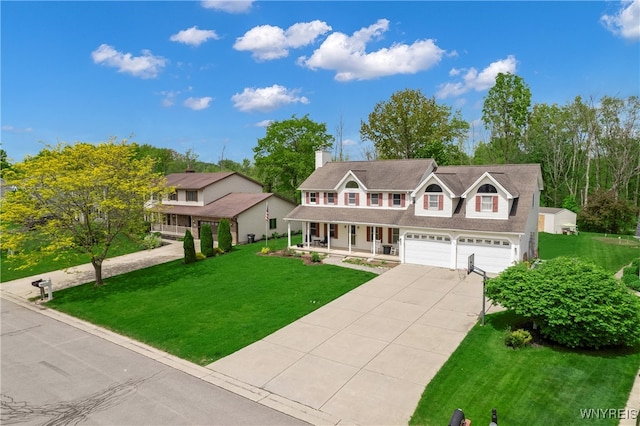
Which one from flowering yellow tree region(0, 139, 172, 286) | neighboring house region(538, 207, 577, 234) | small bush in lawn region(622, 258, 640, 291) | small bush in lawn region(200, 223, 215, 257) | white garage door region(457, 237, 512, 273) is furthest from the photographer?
neighboring house region(538, 207, 577, 234)

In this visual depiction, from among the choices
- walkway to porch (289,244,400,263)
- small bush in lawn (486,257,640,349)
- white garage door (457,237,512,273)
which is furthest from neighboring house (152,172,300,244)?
small bush in lawn (486,257,640,349)

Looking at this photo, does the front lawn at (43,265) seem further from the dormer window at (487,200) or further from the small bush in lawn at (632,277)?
the small bush in lawn at (632,277)

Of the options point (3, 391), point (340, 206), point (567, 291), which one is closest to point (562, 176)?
point (340, 206)

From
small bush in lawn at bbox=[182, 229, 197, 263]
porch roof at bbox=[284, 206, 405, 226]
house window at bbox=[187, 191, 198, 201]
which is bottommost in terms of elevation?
small bush in lawn at bbox=[182, 229, 197, 263]

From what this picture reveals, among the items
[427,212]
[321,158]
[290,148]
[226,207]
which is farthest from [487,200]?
[290,148]

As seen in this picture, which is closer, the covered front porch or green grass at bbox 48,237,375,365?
green grass at bbox 48,237,375,365

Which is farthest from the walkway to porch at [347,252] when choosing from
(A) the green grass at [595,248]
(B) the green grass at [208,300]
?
(A) the green grass at [595,248]

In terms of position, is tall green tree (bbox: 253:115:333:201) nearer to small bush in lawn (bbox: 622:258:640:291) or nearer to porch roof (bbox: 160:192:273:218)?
porch roof (bbox: 160:192:273:218)
